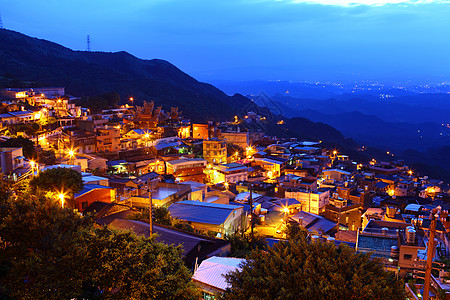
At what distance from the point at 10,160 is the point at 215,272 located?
46.4 ft

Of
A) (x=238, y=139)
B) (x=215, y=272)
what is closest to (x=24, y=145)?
Result: (x=215, y=272)

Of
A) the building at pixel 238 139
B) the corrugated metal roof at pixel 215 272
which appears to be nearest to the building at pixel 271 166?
the building at pixel 238 139

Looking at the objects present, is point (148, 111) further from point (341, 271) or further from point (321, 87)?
point (321, 87)

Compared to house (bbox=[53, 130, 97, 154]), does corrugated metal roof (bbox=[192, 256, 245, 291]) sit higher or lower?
lower

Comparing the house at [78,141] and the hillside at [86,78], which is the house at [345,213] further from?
the hillside at [86,78]

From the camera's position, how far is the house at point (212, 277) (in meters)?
7.42

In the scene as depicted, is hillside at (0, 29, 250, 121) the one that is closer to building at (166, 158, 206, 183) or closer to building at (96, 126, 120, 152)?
building at (96, 126, 120, 152)

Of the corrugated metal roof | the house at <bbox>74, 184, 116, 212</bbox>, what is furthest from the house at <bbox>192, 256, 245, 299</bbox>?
the house at <bbox>74, 184, 116, 212</bbox>

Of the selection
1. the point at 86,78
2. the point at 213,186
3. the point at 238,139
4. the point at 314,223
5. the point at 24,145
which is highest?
the point at 86,78

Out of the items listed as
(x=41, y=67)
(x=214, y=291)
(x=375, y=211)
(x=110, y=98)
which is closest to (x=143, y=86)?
(x=41, y=67)

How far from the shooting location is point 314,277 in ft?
18.8

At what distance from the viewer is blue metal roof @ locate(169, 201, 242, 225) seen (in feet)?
44.5

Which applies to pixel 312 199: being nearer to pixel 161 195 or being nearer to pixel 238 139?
pixel 161 195

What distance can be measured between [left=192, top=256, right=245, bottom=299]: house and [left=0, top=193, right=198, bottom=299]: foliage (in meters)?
0.68
